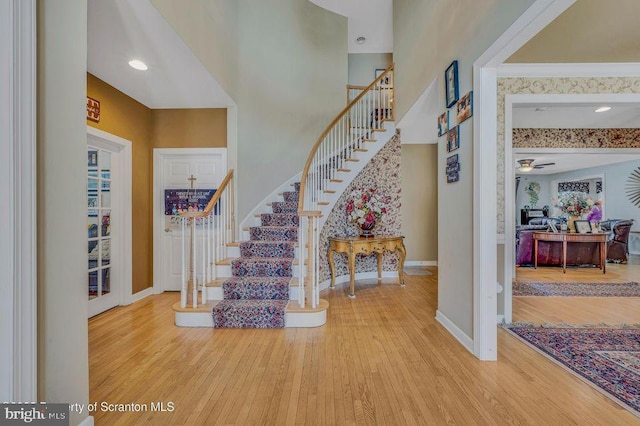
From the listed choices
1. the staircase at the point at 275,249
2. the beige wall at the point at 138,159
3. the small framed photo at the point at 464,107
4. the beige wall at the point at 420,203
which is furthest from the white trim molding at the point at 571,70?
the beige wall at the point at 138,159

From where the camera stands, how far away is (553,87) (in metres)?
3.07

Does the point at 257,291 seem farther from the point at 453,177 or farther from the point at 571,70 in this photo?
the point at 571,70

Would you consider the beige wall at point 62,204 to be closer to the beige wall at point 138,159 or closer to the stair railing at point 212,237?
the stair railing at point 212,237

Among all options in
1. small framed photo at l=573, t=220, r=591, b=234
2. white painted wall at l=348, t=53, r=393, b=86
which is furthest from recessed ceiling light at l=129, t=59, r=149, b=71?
small framed photo at l=573, t=220, r=591, b=234

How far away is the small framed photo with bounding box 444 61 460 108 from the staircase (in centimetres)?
173

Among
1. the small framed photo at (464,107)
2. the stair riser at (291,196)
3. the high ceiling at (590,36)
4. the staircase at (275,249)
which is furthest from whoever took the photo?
A: the stair riser at (291,196)

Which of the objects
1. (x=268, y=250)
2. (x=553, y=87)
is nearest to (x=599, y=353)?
(x=553, y=87)

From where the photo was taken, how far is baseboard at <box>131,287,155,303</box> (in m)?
3.76

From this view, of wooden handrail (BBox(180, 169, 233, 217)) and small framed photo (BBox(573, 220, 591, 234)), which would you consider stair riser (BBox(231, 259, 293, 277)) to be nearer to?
wooden handrail (BBox(180, 169, 233, 217))

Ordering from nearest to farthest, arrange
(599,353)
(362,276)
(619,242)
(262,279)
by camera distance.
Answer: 1. (599,353)
2. (262,279)
3. (362,276)
4. (619,242)

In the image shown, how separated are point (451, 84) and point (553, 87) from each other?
55.0 inches

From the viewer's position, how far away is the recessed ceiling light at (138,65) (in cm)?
291

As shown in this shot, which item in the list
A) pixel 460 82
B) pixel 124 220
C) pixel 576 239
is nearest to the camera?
pixel 460 82

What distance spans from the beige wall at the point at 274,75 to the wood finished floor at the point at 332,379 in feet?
6.95
